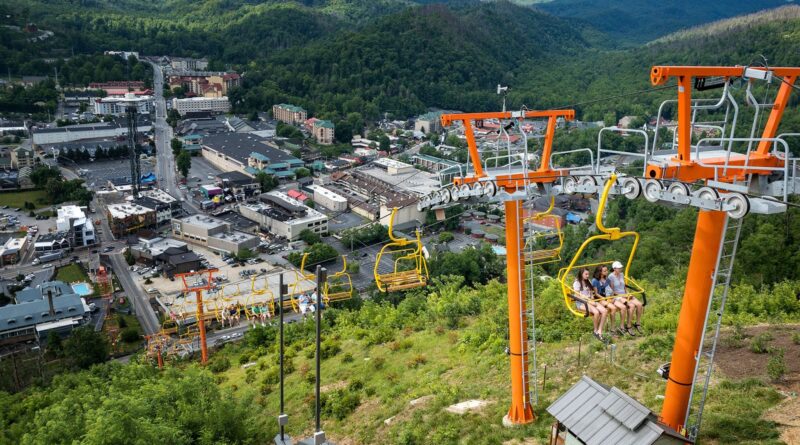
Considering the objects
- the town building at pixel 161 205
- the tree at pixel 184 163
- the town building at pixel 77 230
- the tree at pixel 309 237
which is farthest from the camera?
the tree at pixel 184 163

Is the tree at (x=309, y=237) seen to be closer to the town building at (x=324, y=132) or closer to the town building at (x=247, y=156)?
the town building at (x=247, y=156)

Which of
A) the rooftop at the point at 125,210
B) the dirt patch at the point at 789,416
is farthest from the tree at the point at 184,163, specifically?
the dirt patch at the point at 789,416

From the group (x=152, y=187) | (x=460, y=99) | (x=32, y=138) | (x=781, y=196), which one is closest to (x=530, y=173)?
(x=781, y=196)

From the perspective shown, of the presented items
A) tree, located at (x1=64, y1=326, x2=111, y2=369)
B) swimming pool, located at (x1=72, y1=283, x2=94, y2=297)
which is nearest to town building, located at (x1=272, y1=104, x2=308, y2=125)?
swimming pool, located at (x1=72, y1=283, x2=94, y2=297)

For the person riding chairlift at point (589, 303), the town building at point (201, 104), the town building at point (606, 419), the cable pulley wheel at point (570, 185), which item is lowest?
the town building at point (201, 104)

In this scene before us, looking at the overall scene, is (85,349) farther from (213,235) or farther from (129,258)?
(213,235)

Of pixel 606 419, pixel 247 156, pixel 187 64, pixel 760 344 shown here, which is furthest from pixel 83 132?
pixel 606 419
